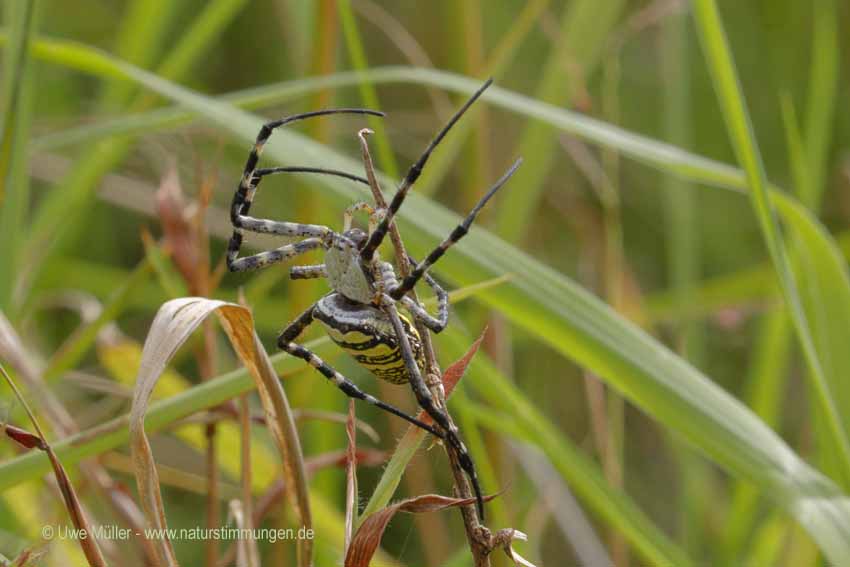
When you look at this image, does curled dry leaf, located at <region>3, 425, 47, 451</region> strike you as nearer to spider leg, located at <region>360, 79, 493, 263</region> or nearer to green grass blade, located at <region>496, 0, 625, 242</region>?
spider leg, located at <region>360, 79, 493, 263</region>

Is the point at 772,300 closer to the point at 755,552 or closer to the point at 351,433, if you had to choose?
the point at 755,552

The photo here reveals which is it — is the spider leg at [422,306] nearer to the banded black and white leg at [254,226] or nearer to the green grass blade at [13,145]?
the banded black and white leg at [254,226]

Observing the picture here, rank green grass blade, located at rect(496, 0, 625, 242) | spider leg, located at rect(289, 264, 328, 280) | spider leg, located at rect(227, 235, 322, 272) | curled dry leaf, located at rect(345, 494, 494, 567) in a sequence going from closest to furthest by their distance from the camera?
1. curled dry leaf, located at rect(345, 494, 494, 567)
2. spider leg, located at rect(289, 264, 328, 280)
3. spider leg, located at rect(227, 235, 322, 272)
4. green grass blade, located at rect(496, 0, 625, 242)

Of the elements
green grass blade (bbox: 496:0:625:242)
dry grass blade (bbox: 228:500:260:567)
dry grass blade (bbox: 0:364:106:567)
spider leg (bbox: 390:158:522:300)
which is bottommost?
dry grass blade (bbox: 228:500:260:567)

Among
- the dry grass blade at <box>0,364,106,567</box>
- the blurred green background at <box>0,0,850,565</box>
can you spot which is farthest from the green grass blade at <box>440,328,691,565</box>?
the dry grass blade at <box>0,364,106,567</box>

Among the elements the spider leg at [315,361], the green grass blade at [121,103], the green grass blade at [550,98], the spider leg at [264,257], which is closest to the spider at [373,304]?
the spider leg at [315,361]

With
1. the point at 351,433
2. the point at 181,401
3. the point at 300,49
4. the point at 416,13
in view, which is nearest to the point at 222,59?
the point at 416,13
